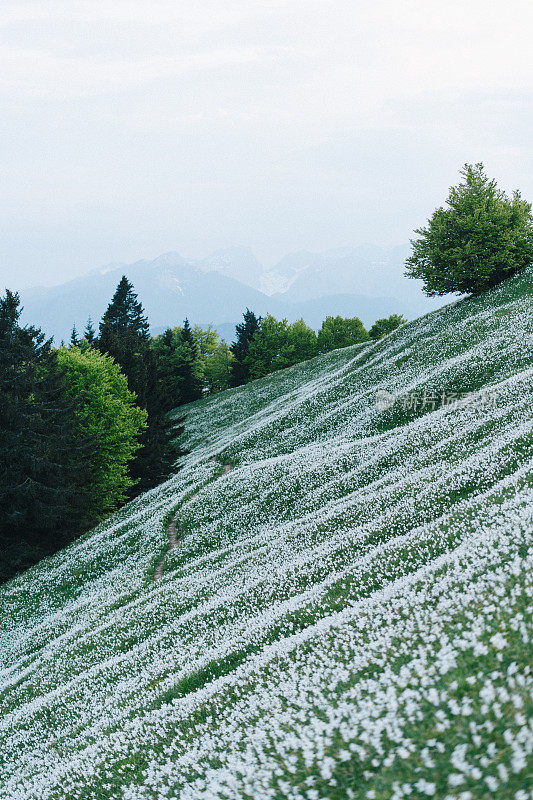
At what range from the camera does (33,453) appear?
3325 centimetres

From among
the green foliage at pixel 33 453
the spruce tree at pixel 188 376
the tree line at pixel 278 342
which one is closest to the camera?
the green foliage at pixel 33 453

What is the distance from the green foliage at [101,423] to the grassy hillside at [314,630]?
44.3ft

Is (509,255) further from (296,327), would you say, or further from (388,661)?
(296,327)

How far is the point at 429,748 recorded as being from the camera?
4.30m

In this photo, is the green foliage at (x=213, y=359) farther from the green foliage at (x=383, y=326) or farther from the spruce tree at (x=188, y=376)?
the green foliage at (x=383, y=326)

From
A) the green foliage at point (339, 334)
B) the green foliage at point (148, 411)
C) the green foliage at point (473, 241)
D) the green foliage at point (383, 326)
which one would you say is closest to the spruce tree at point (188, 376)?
the green foliage at point (339, 334)

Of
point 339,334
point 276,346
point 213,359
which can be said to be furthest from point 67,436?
point 339,334

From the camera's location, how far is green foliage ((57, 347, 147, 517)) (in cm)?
4391

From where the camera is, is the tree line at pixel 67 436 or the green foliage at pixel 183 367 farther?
the green foliage at pixel 183 367

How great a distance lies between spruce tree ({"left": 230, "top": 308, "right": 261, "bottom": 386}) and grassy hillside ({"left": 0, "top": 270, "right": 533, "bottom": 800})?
74894 mm

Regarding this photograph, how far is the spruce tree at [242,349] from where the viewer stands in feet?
348

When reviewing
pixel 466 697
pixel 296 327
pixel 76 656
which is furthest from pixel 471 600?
pixel 296 327

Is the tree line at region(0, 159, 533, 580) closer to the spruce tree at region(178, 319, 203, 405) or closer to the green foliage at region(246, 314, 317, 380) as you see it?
the spruce tree at region(178, 319, 203, 405)

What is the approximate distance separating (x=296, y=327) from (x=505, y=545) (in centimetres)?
9766
